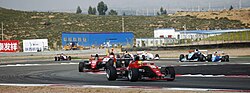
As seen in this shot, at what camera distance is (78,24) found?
430 ft

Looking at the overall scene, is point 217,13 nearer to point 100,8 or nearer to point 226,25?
point 226,25

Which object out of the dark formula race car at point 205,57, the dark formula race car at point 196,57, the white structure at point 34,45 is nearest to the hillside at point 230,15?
the white structure at point 34,45

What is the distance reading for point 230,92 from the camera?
596 inches

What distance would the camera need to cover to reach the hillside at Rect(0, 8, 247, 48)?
11650 cm

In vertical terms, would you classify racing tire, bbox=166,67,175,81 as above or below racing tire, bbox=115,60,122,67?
below

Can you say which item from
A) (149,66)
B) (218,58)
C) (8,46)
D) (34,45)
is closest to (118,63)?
(149,66)

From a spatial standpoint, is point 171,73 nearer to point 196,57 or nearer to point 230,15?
point 196,57

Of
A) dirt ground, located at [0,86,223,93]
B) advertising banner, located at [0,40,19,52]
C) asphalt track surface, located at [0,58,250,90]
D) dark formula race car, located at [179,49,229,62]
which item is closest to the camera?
dirt ground, located at [0,86,223,93]

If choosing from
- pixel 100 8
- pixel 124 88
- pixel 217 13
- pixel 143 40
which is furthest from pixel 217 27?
pixel 124 88

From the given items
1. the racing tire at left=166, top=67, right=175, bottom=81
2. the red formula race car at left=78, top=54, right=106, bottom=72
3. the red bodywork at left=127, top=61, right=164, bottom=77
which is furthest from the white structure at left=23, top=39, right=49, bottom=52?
the racing tire at left=166, top=67, right=175, bottom=81

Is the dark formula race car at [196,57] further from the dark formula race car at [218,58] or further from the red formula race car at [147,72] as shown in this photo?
the red formula race car at [147,72]

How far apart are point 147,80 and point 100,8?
178362 mm

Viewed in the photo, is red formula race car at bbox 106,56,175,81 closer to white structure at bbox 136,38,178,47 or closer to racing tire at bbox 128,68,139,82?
racing tire at bbox 128,68,139,82

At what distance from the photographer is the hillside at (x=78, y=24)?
382ft
